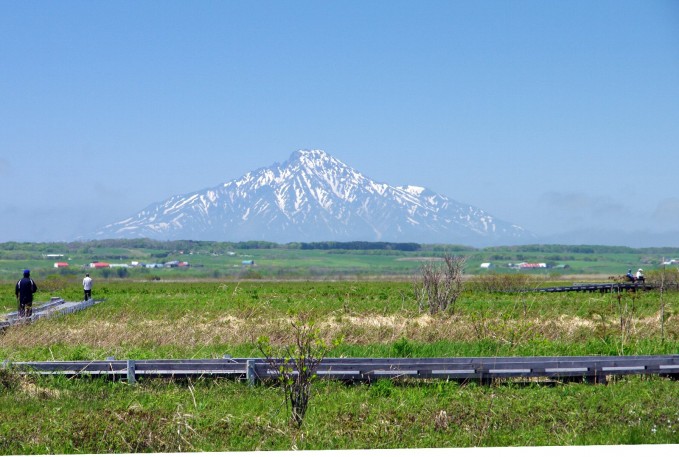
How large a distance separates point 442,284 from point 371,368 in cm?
1632

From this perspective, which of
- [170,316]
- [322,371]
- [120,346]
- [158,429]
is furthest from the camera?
[170,316]

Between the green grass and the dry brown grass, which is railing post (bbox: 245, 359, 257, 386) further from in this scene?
the dry brown grass

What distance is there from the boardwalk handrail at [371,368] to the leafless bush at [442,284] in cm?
1473

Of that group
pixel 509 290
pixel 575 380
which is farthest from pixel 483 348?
pixel 509 290

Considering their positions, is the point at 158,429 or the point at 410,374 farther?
the point at 410,374

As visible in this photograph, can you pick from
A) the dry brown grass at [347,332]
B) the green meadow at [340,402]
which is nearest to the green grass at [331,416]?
the green meadow at [340,402]

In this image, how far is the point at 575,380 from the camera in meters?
17.7

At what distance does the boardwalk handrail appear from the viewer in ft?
55.8

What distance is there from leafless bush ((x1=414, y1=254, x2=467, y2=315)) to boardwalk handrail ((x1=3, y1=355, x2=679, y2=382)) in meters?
14.7

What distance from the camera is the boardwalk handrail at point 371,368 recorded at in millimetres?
17000

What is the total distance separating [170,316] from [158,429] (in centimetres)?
2128

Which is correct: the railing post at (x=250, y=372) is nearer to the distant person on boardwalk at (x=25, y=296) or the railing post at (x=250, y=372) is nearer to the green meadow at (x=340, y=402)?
the green meadow at (x=340, y=402)

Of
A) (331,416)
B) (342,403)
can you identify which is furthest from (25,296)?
(331,416)

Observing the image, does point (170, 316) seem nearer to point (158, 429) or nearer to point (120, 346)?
point (120, 346)
